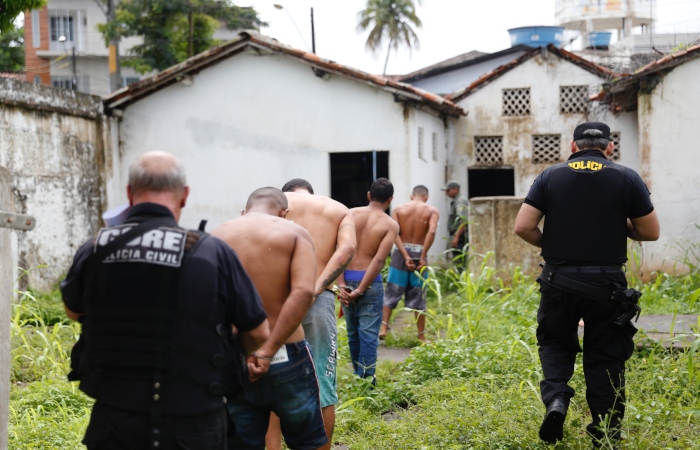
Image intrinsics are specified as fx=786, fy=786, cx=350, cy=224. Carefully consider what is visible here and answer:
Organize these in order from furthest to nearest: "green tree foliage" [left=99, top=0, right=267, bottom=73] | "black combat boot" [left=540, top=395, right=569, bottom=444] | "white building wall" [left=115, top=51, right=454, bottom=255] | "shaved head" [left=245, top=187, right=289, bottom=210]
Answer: "green tree foliage" [left=99, top=0, right=267, bottom=73]
"white building wall" [left=115, top=51, right=454, bottom=255]
"black combat boot" [left=540, top=395, right=569, bottom=444]
"shaved head" [left=245, top=187, right=289, bottom=210]

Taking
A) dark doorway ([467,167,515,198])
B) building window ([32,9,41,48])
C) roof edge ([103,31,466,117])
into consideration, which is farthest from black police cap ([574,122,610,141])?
building window ([32,9,41,48])

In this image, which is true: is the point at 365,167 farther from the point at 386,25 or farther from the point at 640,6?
the point at 386,25

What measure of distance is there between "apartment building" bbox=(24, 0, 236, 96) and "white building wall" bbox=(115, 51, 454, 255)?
23.6 m

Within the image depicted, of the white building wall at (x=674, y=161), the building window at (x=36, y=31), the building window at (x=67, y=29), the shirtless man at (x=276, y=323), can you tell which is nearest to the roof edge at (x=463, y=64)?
the white building wall at (x=674, y=161)

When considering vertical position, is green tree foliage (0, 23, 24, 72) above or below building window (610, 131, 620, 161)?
above

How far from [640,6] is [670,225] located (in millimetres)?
20162

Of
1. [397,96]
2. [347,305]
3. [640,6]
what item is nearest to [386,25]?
[640,6]

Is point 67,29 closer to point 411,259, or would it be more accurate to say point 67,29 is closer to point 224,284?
point 411,259

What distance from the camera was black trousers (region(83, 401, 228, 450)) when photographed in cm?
281

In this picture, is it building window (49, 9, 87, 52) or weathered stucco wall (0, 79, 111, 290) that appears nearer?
weathered stucco wall (0, 79, 111, 290)

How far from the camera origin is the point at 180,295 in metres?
2.80

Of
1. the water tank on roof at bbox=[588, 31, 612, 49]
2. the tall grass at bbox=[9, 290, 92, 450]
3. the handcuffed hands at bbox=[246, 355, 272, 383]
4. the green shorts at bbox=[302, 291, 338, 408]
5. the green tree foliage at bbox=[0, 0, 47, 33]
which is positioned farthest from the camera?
the water tank on roof at bbox=[588, 31, 612, 49]

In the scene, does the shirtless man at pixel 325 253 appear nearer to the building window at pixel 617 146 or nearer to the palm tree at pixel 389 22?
the building window at pixel 617 146

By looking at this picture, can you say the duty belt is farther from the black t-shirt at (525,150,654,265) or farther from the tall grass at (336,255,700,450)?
the tall grass at (336,255,700,450)
